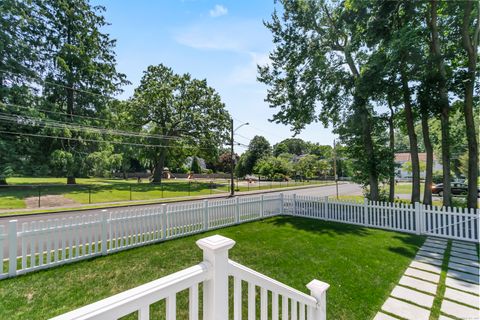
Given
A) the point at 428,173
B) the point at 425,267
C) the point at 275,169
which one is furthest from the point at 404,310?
the point at 275,169

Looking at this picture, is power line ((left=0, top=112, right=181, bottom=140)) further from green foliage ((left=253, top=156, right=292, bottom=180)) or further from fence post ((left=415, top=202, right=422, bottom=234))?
green foliage ((left=253, top=156, right=292, bottom=180))

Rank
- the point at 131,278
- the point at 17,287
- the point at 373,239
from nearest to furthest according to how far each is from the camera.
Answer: the point at 17,287
the point at 131,278
the point at 373,239

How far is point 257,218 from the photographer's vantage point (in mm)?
9305

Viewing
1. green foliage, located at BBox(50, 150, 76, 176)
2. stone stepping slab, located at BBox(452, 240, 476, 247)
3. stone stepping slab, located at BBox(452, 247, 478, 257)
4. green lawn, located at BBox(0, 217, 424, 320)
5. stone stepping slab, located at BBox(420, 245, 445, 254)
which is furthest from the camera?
green foliage, located at BBox(50, 150, 76, 176)

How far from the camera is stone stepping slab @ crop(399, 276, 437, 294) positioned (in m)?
3.82

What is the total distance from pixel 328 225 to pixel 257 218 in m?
2.64

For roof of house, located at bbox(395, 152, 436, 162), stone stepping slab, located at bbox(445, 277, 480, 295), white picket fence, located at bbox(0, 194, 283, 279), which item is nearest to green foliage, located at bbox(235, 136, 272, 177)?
roof of house, located at bbox(395, 152, 436, 162)

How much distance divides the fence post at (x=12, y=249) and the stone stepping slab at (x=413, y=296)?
21.3 ft

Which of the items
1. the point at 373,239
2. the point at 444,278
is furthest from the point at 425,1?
the point at 444,278

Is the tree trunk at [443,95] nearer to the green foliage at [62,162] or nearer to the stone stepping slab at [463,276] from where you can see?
the stone stepping slab at [463,276]

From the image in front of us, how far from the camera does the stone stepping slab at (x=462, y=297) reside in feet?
11.3

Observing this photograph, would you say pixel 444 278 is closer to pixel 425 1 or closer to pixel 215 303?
pixel 215 303

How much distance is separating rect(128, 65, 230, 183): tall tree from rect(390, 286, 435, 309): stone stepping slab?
964 inches

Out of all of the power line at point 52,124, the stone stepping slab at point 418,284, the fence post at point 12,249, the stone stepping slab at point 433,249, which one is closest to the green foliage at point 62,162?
the power line at point 52,124
